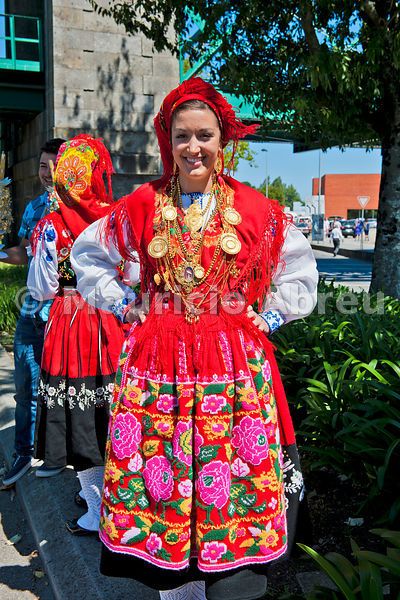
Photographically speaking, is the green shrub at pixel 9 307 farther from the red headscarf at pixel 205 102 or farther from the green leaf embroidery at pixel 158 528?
the green leaf embroidery at pixel 158 528

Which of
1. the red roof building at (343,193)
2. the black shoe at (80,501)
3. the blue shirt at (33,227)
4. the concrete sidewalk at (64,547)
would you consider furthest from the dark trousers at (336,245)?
the red roof building at (343,193)

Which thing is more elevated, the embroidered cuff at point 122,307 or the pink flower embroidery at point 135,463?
the embroidered cuff at point 122,307

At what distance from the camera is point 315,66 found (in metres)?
5.52

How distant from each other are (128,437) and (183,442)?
7.5 inches

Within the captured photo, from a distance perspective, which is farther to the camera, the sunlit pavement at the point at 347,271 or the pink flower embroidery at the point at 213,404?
the sunlit pavement at the point at 347,271

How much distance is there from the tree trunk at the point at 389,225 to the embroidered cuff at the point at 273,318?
5270 millimetres

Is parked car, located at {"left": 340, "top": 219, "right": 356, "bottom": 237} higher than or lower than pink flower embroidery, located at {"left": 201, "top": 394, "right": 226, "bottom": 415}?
lower

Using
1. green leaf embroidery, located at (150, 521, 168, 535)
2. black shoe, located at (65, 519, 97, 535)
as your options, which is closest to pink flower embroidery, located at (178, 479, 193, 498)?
green leaf embroidery, located at (150, 521, 168, 535)

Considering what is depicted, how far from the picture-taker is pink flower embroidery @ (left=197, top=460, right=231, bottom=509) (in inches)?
74.5

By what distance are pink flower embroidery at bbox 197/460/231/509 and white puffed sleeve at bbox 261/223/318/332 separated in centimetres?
55

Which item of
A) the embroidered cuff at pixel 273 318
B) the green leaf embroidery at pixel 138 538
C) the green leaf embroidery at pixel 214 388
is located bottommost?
the green leaf embroidery at pixel 138 538

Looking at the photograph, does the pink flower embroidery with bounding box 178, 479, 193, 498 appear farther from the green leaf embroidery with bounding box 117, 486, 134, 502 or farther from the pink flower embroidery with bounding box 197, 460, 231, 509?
the green leaf embroidery with bounding box 117, 486, 134, 502

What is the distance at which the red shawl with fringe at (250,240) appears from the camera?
6.93 feet

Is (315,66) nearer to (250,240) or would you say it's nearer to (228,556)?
(250,240)
